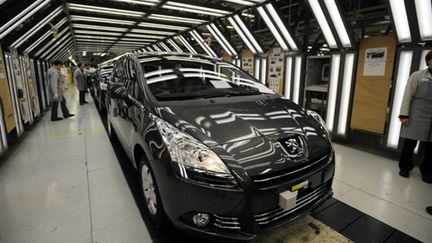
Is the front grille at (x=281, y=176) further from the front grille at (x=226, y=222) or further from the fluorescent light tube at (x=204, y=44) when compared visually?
the fluorescent light tube at (x=204, y=44)

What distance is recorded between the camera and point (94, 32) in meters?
9.00

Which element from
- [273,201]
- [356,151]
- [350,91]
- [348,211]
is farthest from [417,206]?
[350,91]

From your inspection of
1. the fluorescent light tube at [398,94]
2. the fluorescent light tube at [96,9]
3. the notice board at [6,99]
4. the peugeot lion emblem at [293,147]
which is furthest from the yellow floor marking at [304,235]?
the fluorescent light tube at [96,9]

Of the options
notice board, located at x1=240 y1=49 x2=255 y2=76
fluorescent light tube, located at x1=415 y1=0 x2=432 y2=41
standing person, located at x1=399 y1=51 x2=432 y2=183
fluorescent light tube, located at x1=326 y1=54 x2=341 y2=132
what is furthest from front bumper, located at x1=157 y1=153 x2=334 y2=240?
notice board, located at x1=240 y1=49 x2=255 y2=76

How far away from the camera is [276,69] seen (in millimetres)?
5539

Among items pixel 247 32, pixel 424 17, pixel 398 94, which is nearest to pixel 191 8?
pixel 247 32

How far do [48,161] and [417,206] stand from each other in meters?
4.50

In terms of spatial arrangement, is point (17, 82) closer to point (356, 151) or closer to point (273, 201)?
point (273, 201)

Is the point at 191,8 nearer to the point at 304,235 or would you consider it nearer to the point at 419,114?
the point at 419,114

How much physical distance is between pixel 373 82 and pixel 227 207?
3597mm

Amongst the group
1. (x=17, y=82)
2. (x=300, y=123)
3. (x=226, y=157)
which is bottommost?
(x=226, y=157)

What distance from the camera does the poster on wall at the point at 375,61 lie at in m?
3.59

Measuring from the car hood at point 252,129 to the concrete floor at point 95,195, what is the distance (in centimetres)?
100

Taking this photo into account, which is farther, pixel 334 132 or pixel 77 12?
pixel 77 12
